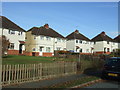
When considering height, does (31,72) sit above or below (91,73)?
above

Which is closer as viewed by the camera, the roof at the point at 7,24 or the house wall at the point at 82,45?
the roof at the point at 7,24

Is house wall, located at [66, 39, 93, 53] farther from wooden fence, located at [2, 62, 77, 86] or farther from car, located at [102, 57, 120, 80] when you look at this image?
car, located at [102, 57, 120, 80]

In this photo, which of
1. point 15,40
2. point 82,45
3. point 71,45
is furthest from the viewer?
point 82,45

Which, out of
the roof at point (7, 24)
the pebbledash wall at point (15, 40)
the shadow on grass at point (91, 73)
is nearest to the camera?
the shadow on grass at point (91, 73)

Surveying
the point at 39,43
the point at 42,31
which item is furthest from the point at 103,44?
the point at 39,43

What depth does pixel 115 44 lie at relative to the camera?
60.2m

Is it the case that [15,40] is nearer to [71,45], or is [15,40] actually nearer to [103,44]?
[71,45]

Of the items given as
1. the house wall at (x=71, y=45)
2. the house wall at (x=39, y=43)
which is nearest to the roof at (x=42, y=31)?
the house wall at (x=39, y=43)

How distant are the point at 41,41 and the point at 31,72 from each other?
3123 centimetres

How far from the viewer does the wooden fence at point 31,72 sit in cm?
757

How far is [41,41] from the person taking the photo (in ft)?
130

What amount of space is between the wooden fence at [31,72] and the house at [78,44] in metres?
39.4

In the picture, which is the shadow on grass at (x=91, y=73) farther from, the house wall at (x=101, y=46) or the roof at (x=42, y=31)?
the house wall at (x=101, y=46)

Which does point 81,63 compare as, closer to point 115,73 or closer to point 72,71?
point 72,71
